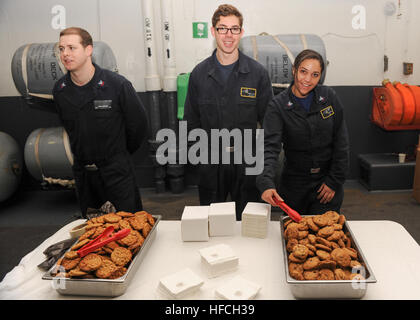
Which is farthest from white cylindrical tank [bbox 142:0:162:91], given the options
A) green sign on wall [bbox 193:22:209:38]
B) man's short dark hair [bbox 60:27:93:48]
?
man's short dark hair [bbox 60:27:93:48]

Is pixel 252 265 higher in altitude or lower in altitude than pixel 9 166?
higher

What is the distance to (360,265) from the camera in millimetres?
1229

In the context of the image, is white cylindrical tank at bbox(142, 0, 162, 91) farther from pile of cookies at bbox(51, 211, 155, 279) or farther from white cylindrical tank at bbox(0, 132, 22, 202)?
pile of cookies at bbox(51, 211, 155, 279)

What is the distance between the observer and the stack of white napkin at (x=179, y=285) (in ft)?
3.92

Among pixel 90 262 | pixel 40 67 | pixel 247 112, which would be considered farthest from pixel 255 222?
pixel 40 67

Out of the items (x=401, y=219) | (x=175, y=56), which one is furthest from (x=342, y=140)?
(x=175, y=56)

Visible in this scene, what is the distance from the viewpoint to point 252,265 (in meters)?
1.41

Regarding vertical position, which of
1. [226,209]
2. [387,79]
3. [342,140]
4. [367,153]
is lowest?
[367,153]

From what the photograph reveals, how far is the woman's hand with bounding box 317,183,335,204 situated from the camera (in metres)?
2.04

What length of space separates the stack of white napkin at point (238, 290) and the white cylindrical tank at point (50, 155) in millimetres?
3032

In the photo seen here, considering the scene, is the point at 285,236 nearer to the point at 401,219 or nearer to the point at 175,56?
the point at 401,219

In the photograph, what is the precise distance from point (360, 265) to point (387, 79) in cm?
353

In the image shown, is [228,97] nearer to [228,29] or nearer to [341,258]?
[228,29]

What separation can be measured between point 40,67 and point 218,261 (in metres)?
2.96
